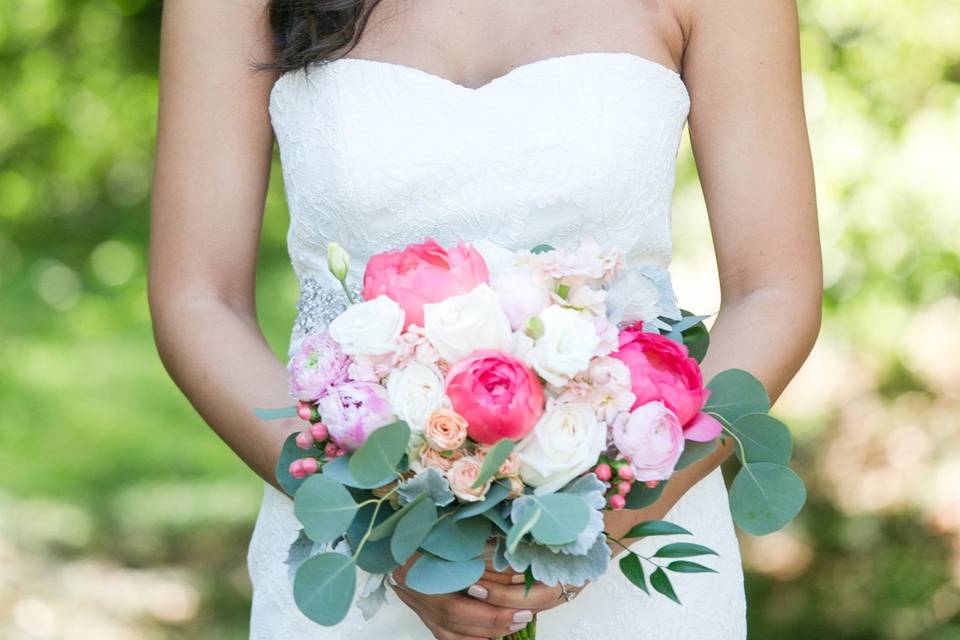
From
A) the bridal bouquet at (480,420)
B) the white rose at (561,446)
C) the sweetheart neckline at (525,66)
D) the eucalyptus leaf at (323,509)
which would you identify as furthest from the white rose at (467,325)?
the sweetheart neckline at (525,66)

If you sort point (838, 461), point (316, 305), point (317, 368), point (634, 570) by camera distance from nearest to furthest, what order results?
point (317, 368) < point (634, 570) < point (316, 305) < point (838, 461)

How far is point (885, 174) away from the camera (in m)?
5.91

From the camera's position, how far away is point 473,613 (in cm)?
181

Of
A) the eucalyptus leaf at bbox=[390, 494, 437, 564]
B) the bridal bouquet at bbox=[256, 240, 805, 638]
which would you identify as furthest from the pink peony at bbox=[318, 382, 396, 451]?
the eucalyptus leaf at bbox=[390, 494, 437, 564]

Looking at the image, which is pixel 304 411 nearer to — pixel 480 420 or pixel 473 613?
pixel 480 420

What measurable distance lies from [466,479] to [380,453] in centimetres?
11

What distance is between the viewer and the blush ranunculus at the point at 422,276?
1.62m

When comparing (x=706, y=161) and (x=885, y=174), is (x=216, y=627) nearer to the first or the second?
(x=885, y=174)

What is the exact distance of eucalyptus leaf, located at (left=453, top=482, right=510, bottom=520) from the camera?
158cm

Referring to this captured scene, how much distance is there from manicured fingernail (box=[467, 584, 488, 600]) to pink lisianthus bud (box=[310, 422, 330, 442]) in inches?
11.9

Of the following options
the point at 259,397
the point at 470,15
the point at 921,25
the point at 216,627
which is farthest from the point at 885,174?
the point at 259,397

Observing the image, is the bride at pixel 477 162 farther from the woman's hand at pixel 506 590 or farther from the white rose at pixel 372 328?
the white rose at pixel 372 328

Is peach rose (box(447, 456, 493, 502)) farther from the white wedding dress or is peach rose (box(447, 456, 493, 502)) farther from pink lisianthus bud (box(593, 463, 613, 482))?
the white wedding dress

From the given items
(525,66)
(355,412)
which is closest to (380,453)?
(355,412)
